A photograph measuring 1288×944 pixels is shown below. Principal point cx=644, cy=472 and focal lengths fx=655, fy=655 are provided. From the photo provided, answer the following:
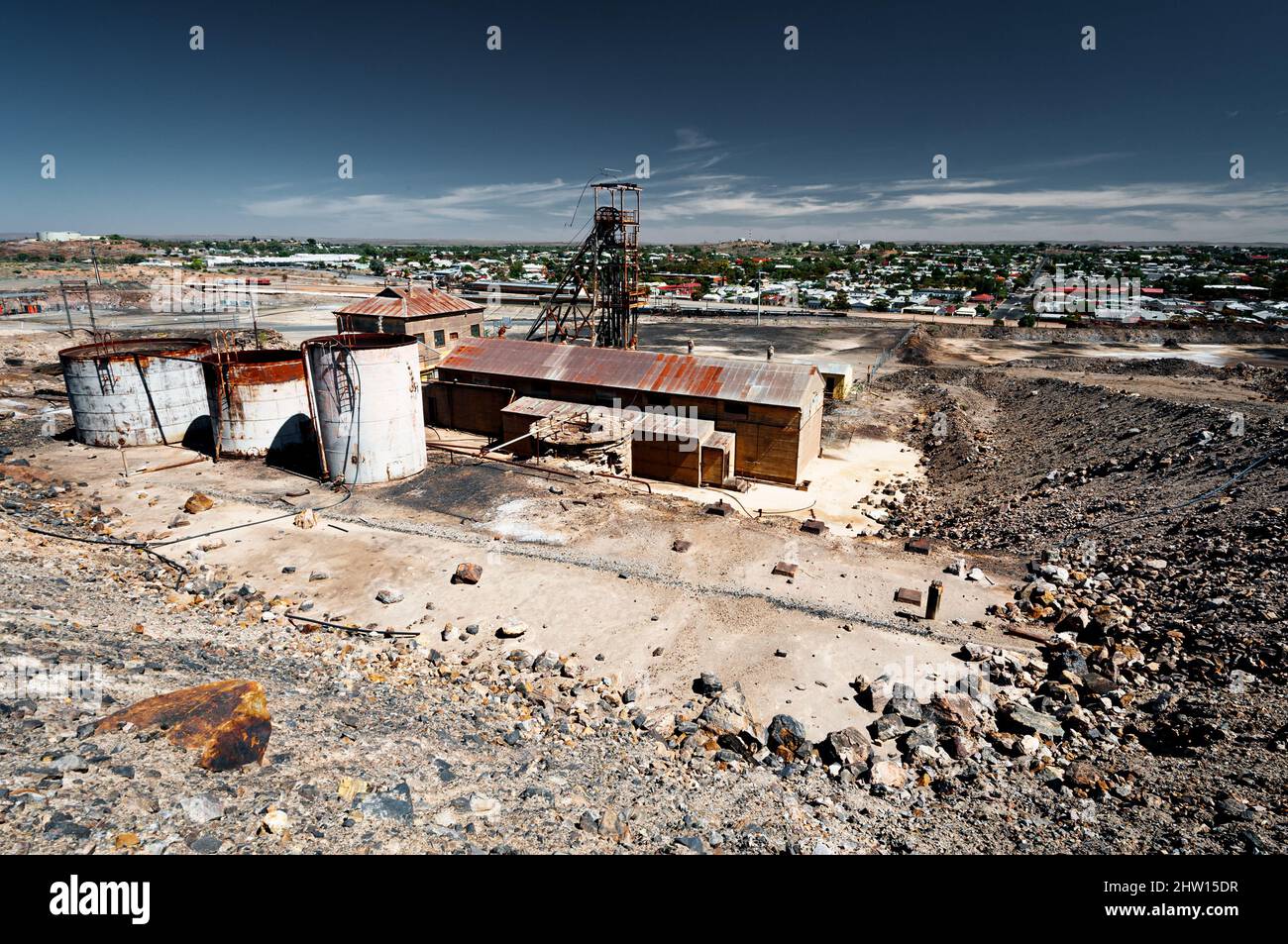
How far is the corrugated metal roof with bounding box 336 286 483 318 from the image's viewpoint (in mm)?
40969

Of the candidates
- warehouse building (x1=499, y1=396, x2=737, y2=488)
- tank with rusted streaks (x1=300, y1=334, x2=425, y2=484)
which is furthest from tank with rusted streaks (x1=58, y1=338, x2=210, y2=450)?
warehouse building (x1=499, y1=396, x2=737, y2=488)

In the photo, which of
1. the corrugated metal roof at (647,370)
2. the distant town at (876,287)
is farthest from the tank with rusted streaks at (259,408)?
the distant town at (876,287)

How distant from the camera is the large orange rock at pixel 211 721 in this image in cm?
912

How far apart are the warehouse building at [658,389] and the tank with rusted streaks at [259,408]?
318 inches

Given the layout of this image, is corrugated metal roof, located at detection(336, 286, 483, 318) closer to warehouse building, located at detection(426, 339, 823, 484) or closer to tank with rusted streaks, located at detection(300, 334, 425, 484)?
warehouse building, located at detection(426, 339, 823, 484)

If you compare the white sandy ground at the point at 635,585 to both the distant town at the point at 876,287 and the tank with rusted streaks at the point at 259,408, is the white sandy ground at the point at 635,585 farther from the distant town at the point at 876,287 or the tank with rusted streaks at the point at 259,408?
the distant town at the point at 876,287

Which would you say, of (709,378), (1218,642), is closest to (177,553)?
(709,378)

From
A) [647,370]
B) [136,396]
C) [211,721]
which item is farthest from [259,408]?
[211,721]

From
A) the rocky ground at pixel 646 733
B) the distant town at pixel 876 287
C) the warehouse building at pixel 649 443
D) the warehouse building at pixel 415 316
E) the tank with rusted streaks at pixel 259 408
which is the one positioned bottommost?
the rocky ground at pixel 646 733

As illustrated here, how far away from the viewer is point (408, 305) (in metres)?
41.5

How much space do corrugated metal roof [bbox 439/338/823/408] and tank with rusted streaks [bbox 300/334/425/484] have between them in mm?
8025

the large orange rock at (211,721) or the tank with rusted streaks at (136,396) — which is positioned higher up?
the tank with rusted streaks at (136,396)

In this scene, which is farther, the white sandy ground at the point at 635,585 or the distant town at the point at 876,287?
the distant town at the point at 876,287
